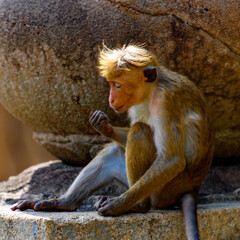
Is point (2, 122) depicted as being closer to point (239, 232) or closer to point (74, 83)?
point (74, 83)

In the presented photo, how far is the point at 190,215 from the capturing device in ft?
12.8

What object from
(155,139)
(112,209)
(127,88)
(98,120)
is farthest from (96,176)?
(127,88)

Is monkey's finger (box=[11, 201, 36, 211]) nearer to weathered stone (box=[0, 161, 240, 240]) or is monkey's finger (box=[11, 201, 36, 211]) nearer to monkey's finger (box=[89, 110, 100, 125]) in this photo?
weathered stone (box=[0, 161, 240, 240])

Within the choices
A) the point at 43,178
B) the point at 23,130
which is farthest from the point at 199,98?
the point at 23,130

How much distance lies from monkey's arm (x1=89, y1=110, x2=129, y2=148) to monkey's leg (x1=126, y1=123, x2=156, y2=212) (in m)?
0.37

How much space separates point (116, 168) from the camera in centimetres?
451

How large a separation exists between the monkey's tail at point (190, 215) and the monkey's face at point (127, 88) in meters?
0.97

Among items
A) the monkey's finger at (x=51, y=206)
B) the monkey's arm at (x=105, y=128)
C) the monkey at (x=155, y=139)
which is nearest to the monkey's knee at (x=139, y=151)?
the monkey at (x=155, y=139)

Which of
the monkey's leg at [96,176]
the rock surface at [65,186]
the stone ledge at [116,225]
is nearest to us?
the stone ledge at [116,225]

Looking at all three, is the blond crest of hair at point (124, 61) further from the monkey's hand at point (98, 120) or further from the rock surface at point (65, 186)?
the rock surface at point (65, 186)

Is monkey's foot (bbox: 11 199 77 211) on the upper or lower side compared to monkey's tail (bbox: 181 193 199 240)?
upper

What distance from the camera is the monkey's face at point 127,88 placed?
161 inches

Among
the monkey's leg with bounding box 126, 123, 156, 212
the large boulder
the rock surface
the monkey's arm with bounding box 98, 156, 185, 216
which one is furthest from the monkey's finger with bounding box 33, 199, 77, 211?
the large boulder

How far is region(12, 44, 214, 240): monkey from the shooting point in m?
3.87
